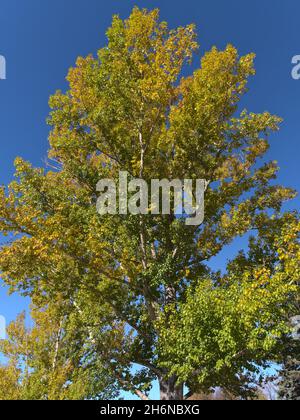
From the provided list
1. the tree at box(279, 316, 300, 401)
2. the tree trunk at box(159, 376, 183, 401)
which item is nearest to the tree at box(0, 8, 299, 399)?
the tree trunk at box(159, 376, 183, 401)

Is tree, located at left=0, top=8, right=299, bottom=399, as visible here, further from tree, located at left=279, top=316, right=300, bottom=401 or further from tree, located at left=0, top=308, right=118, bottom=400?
tree, located at left=279, top=316, right=300, bottom=401

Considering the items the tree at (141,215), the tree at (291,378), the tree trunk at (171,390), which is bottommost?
the tree trunk at (171,390)

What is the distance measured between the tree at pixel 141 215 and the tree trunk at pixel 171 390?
0.04 m

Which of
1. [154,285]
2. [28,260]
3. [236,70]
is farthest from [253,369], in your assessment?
[236,70]

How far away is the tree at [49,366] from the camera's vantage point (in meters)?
14.1

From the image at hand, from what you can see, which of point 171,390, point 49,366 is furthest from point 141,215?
point 49,366

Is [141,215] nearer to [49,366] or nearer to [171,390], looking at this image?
[171,390]

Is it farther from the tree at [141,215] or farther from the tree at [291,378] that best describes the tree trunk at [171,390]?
the tree at [291,378]

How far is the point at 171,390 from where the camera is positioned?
42.4 feet

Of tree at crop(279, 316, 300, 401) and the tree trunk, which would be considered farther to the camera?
tree at crop(279, 316, 300, 401)

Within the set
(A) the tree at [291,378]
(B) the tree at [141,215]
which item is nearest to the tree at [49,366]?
(B) the tree at [141,215]

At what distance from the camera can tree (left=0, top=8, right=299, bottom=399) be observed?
39.5ft

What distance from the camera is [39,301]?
44.0 feet

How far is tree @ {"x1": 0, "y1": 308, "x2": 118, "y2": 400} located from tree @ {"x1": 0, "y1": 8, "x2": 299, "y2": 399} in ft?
2.75
